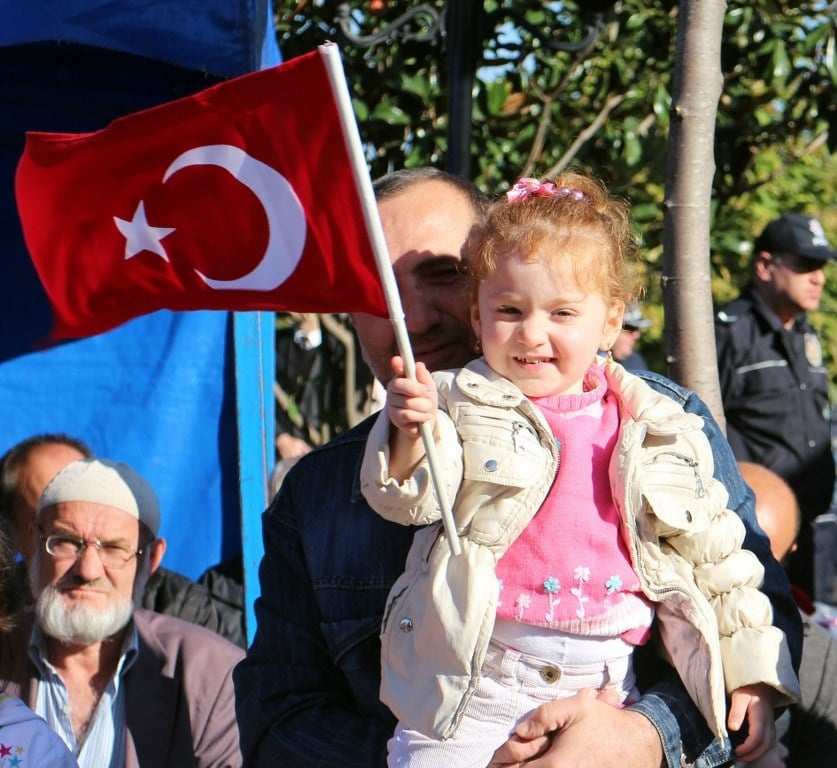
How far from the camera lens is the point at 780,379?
6695mm

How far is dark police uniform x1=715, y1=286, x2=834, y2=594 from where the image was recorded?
21.8 feet

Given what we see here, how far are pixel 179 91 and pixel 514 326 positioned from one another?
311cm

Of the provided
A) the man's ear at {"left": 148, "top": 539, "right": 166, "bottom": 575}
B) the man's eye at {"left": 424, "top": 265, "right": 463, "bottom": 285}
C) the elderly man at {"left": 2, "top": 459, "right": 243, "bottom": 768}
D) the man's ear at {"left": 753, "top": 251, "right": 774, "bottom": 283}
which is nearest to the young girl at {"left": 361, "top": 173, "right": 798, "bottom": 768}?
the man's eye at {"left": 424, "top": 265, "right": 463, "bottom": 285}

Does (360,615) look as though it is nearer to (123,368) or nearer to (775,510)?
(775,510)

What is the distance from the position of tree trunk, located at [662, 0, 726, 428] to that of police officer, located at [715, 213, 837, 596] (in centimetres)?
332

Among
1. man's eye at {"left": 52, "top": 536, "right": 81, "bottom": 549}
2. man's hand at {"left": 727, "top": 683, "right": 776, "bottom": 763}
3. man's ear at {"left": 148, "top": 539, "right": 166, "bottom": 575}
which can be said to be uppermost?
man's hand at {"left": 727, "top": 683, "right": 776, "bottom": 763}

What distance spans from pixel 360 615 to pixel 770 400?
182 inches

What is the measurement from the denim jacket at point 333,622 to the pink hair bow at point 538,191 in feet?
1.21

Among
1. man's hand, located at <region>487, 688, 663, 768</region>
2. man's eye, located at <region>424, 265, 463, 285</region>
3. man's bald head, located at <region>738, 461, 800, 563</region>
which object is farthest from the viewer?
man's bald head, located at <region>738, 461, 800, 563</region>

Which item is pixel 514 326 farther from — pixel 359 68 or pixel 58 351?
pixel 359 68

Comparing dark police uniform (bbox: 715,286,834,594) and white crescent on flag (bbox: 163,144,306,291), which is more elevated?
white crescent on flag (bbox: 163,144,306,291)

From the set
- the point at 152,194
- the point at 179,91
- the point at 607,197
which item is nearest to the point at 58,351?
the point at 179,91

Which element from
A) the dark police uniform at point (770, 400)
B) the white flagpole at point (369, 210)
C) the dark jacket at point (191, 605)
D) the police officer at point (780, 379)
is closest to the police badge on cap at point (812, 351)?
the police officer at point (780, 379)

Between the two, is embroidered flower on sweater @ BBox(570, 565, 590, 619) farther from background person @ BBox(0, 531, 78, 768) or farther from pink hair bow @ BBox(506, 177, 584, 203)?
background person @ BBox(0, 531, 78, 768)
